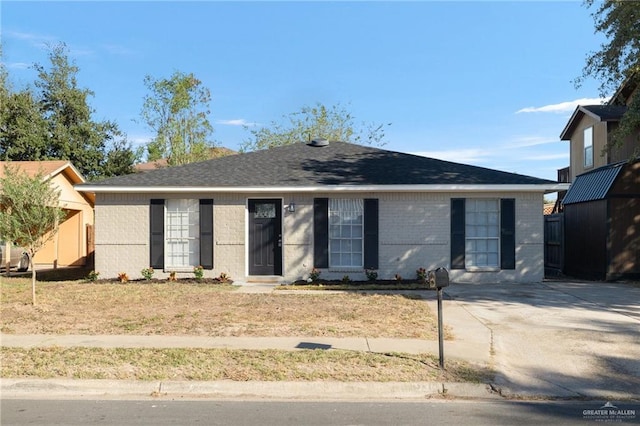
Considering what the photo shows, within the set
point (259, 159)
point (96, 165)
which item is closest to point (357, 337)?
point (259, 159)

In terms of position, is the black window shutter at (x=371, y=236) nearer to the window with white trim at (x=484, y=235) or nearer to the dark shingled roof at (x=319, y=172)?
the dark shingled roof at (x=319, y=172)

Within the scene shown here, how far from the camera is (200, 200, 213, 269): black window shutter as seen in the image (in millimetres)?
16109

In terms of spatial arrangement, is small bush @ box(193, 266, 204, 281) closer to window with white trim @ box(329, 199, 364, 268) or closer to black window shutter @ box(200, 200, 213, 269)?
black window shutter @ box(200, 200, 213, 269)

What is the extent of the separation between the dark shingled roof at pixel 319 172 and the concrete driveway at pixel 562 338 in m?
3.59

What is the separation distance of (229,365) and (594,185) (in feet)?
49.7

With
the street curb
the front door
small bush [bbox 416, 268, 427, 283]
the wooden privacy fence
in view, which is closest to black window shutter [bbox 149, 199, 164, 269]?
the front door

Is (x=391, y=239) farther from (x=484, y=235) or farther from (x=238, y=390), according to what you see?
(x=238, y=390)

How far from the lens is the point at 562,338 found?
8977 millimetres

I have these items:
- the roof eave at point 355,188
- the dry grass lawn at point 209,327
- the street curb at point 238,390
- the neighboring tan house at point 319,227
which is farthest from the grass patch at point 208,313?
the roof eave at point 355,188

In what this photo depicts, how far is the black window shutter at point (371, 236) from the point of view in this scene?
631 inches

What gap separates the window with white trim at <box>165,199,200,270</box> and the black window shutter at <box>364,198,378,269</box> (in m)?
4.96

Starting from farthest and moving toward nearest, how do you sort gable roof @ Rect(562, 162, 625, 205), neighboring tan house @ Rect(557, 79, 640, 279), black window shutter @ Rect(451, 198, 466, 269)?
gable roof @ Rect(562, 162, 625, 205) < neighboring tan house @ Rect(557, 79, 640, 279) < black window shutter @ Rect(451, 198, 466, 269)

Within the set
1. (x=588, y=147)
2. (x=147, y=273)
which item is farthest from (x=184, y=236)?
(x=588, y=147)

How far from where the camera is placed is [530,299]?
12922 mm
